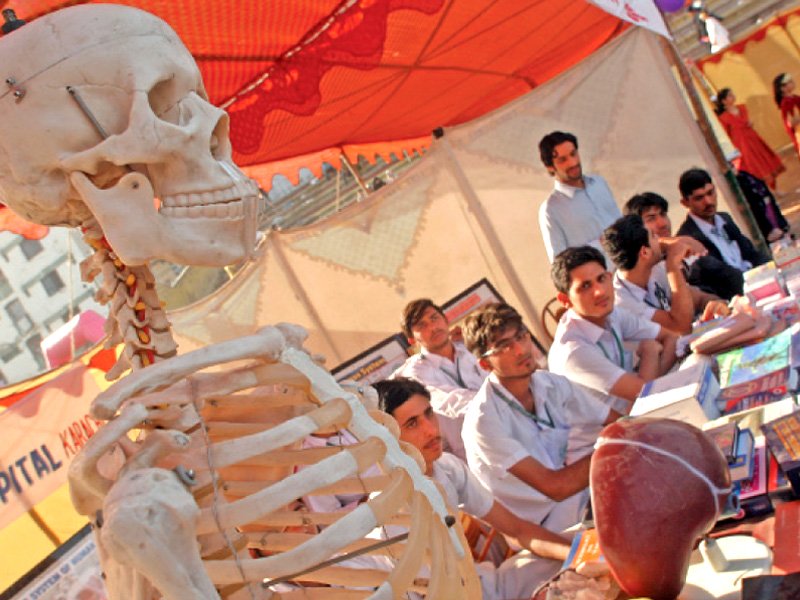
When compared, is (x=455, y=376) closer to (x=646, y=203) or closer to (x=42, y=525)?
(x=646, y=203)

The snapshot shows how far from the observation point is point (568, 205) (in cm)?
540

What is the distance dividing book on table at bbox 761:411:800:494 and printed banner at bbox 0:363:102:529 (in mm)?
2137

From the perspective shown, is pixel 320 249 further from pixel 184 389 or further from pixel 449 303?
pixel 184 389

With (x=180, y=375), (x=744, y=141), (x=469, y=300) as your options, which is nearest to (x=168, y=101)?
(x=180, y=375)

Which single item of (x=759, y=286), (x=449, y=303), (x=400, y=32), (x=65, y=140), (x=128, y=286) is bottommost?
(x=759, y=286)

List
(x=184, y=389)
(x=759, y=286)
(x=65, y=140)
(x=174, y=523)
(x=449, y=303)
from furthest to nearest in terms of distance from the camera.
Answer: (x=449, y=303), (x=759, y=286), (x=65, y=140), (x=184, y=389), (x=174, y=523)

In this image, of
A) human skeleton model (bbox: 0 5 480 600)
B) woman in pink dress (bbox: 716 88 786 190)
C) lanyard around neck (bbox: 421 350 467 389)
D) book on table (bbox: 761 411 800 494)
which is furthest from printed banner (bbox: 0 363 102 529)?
woman in pink dress (bbox: 716 88 786 190)

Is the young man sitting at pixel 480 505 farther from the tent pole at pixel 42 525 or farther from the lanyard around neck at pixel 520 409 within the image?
the tent pole at pixel 42 525

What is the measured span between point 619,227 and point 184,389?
328 centimetres

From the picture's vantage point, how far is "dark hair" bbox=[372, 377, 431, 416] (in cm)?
308

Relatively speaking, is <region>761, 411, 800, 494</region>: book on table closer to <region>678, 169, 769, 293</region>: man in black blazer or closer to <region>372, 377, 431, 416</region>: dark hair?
<region>372, 377, 431, 416</region>: dark hair

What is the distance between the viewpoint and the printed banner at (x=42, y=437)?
326cm

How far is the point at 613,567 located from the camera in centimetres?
156

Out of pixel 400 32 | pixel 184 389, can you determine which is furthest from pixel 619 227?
pixel 184 389
